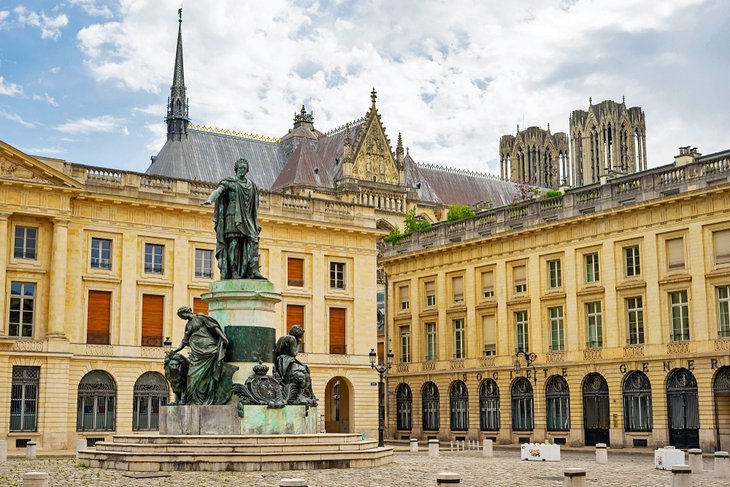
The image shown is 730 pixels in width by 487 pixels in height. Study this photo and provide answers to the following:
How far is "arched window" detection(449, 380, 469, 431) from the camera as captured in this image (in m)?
53.4

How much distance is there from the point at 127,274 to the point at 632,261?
22.8 meters

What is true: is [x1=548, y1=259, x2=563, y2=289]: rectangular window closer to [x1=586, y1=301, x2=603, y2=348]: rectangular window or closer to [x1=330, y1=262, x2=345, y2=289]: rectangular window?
[x1=586, y1=301, x2=603, y2=348]: rectangular window

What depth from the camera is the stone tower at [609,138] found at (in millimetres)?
125688

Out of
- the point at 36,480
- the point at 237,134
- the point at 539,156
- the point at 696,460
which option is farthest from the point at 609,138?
the point at 36,480

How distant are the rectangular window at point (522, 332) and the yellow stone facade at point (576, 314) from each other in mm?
75

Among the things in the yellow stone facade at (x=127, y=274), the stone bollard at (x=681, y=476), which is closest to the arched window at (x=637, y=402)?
the yellow stone facade at (x=127, y=274)

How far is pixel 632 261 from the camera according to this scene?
45438mm

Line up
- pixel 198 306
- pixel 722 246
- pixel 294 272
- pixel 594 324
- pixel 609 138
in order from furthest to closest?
pixel 609 138, pixel 294 272, pixel 594 324, pixel 198 306, pixel 722 246

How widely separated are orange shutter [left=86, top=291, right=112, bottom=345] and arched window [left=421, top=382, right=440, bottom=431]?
1983 centimetres

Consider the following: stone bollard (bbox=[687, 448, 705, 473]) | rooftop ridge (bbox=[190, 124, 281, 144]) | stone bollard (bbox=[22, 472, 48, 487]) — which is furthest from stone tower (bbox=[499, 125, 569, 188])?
stone bollard (bbox=[22, 472, 48, 487])

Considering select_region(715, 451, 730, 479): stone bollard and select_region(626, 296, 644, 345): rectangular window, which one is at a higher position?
select_region(626, 296, 644, 345): rectangular window

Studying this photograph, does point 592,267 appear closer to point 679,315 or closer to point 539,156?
point 679,315

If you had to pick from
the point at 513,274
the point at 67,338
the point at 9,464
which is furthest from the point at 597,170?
the point at 9,464

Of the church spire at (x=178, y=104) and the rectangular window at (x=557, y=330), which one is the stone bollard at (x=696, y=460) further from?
the church spire at (x=178, y=104)
